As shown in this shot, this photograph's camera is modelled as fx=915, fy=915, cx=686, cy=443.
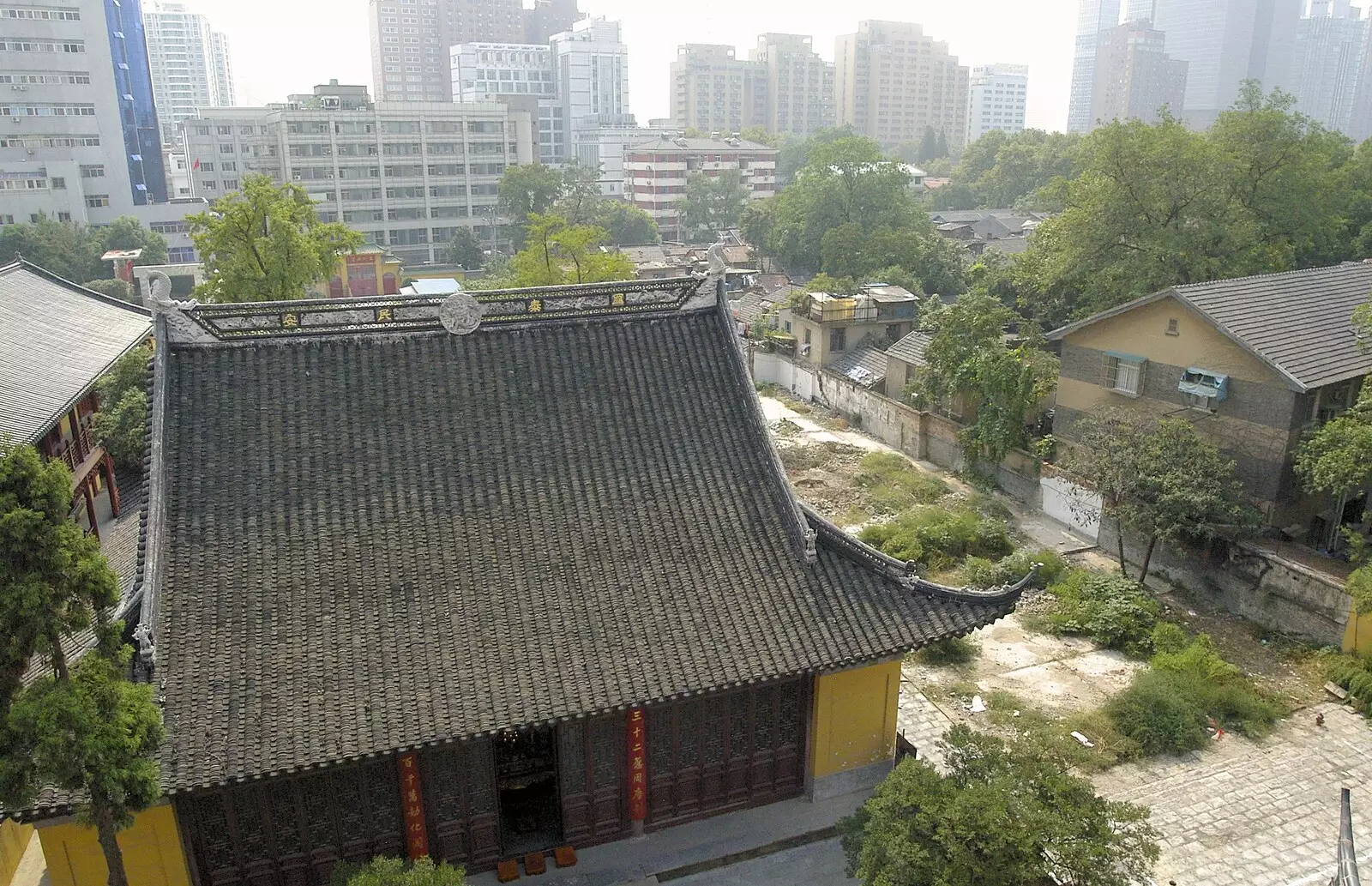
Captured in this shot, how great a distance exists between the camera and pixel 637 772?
1531 cm

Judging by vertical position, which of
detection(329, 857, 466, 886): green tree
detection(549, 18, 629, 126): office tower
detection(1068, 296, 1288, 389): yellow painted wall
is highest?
detection(549, 18, 629, 126): office tower

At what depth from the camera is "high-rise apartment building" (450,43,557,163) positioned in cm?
14862

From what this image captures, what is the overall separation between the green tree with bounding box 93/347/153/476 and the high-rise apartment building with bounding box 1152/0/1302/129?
169761 millimetres

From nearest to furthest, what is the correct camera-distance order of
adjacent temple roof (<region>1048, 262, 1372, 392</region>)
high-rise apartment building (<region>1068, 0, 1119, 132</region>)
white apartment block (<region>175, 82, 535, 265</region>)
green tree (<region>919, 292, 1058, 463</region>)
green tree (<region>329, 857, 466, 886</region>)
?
green tree (<region>329, 857, 466, 886</region>) < adjacent temple roof (<region>1048, 262, 1372, 392</region>) < green tree (<region>919, 292, 1058, 463</region>) < white apartment block (<region>175, 82, 535, 265</region>) < high-rise apartment building (<region>1068, 0, 1119, 132</region>)

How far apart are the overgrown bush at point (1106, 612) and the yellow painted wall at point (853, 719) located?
404 inches

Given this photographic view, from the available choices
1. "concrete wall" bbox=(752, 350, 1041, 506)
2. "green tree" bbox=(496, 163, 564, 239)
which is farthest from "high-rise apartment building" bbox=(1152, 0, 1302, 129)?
"concrete wall" bbox=(752, 350, 1041, 506)

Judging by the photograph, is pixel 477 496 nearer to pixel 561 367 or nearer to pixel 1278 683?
pixel 561 367

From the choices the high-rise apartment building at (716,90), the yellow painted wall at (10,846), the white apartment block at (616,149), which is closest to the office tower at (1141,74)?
the high-rise apartment building at (716,90)

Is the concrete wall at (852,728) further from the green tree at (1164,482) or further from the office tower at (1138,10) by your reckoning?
the office tower at (1138,10)

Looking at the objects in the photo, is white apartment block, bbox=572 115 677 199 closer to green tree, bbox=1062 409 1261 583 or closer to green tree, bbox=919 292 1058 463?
green tree, bbox=919 292 1058 463

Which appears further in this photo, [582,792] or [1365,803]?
[1365,803]

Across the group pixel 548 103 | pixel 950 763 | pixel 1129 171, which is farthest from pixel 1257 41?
pixel 950 763

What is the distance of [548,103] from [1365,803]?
14978cm

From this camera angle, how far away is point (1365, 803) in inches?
688
